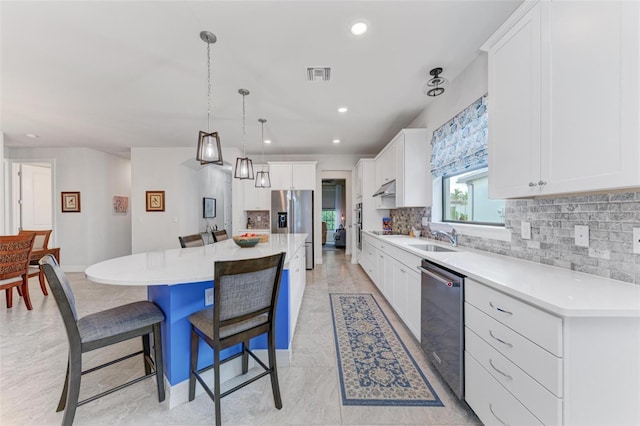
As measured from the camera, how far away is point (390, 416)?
1.51m

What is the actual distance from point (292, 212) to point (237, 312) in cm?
397

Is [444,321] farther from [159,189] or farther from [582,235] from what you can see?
[159,189]

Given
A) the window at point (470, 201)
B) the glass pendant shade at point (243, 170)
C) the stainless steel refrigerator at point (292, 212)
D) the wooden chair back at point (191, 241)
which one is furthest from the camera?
the stainless steel refrigerator at point (292, 212)

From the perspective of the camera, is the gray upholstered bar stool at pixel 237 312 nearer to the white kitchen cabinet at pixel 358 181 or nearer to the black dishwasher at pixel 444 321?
the black dishwasher at pixel 444 321

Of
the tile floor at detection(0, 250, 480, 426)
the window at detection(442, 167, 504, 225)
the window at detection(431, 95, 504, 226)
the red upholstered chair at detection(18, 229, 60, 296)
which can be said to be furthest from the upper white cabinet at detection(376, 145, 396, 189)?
the red upholstered chair at detection(18, 229, 60, 296)

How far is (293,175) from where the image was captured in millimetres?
5445

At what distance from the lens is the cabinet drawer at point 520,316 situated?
0.97 meters

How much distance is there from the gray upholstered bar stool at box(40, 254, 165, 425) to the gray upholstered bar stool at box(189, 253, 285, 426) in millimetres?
222

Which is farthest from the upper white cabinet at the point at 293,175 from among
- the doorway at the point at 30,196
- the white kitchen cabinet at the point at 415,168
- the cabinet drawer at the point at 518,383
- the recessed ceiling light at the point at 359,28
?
the doorway at the point at 30,196

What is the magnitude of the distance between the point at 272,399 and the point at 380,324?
1.43 meters

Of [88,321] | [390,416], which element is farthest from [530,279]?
[88,321]

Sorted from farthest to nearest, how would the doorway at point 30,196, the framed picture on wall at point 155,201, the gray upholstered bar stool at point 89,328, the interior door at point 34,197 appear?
the framed picture on wall at point 155,201
the interior door at point 34,197
the doorway at point 30,196
the gray upholstered bar stool at point 89,328

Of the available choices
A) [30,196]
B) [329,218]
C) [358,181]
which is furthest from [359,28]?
[329,218]

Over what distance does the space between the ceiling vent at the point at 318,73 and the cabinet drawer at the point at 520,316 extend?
7.49 ft
